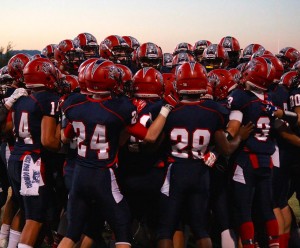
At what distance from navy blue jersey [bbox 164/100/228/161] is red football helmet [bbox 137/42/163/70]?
2.51m

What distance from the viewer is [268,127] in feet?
15.3

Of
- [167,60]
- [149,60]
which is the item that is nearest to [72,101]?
[149,60]

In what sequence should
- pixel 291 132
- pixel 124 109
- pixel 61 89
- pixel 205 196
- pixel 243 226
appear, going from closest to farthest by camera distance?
pixel 124 109, pixel 205 196, pixel 243 226, pixel 291 132, pixel 61 89

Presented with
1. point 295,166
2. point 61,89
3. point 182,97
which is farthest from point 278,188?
point 61,89

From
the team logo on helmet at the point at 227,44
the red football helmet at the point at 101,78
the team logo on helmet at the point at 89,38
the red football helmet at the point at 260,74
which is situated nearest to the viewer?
the red football helmet at the point at 101,78

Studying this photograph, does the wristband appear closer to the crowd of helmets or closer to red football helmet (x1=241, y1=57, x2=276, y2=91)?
the crowd of helmets

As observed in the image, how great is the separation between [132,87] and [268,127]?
1368 mm

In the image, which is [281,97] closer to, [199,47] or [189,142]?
[189,142]

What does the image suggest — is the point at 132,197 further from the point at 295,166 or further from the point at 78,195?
the point at 295,166

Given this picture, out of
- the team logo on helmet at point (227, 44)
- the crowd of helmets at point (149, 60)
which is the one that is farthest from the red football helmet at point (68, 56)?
the team logo on helmet at point (227, 44)

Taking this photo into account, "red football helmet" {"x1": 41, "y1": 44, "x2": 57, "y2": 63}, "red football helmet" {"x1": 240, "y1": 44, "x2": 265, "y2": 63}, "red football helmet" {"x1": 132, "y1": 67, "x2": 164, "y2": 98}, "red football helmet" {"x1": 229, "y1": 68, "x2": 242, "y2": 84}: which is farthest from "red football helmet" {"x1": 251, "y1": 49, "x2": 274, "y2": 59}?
"red football helmet" {"x1": 41, "y1": 44, "x2": 57, "y2": 63}

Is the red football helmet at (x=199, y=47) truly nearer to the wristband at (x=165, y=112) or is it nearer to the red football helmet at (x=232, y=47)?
the red football helmet at (x=232, y=47)

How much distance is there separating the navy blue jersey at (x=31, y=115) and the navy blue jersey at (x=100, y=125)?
49 centimetres

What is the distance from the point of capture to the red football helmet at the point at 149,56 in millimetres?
6629
